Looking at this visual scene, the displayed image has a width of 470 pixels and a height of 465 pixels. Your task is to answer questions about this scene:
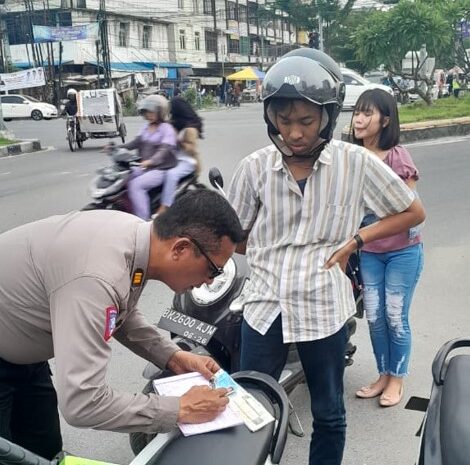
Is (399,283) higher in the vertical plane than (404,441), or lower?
higher

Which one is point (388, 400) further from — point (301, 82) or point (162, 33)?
point (162, 33)

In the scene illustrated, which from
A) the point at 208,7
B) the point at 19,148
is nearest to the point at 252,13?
the point at 208,7

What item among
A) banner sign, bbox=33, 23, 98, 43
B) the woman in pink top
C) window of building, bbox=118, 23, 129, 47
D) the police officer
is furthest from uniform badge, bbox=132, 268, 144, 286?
window of building, bbox=118, 23, 129, 47

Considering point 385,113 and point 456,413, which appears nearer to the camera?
point 456,413

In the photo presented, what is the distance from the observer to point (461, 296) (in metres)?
4.50

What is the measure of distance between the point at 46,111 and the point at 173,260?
91.4ft

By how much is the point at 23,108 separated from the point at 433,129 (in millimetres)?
20317

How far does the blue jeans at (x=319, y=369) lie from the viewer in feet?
7.12

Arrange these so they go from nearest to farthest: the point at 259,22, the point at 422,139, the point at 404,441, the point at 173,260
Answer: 1. the point at 173,260
2. the point at 404,441
3. the point at 422,139
4. the point at 259,22

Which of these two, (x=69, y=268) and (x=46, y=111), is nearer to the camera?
(x=69, y=268)

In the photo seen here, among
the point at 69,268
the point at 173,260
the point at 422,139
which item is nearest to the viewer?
the point at 69,268

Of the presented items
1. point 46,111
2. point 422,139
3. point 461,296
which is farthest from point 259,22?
point 461,296

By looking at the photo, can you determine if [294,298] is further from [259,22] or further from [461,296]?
[259,22]

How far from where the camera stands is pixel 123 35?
4200 cm
